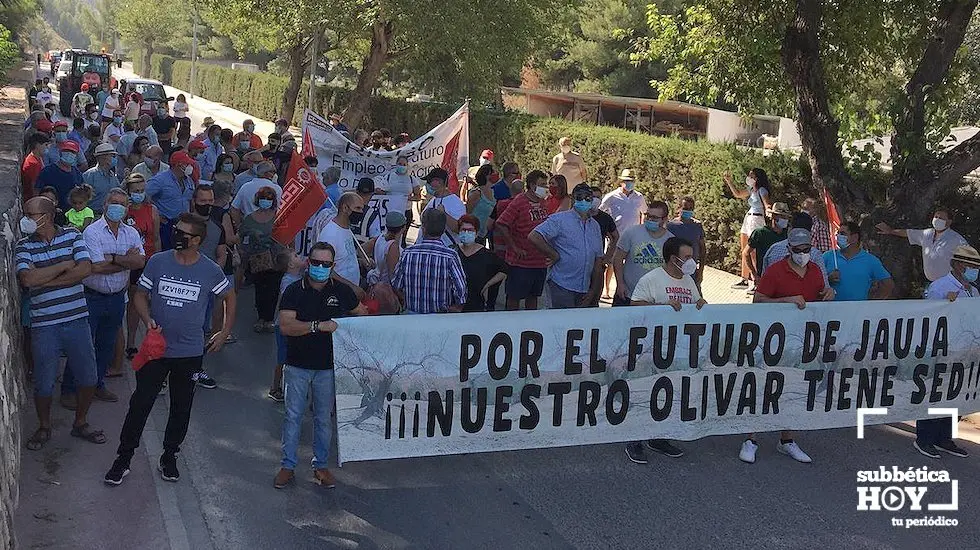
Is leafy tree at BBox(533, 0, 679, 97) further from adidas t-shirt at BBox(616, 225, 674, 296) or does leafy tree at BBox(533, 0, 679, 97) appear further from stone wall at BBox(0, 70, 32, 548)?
stone wall at BBox(0, 70, 32, 548)

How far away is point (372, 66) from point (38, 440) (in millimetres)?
24295

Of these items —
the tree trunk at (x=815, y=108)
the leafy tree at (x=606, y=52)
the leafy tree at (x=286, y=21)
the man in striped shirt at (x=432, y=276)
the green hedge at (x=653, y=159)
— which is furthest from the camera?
the leafy tree at (x=606, y=52)

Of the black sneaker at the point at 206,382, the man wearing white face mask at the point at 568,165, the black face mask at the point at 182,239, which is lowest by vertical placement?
the black sneaker at the point at 206,382

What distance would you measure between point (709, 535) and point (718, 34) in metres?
8.90

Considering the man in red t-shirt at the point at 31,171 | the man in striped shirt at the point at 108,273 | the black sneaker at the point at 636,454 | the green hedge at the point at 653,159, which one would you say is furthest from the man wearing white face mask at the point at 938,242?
the man in red t-shirt at the point at 31,171

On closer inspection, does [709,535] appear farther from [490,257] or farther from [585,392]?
[490,257]

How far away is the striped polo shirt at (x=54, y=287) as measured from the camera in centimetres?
760

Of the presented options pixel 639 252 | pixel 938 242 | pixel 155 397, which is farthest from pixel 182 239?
pixel 938 242

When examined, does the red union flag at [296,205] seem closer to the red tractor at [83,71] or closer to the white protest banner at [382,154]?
the white protest banner at [382,154]

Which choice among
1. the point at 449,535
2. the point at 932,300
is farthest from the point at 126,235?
the point at 932,300

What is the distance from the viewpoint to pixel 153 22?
83875 mm

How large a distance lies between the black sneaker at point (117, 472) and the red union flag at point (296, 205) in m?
4.07

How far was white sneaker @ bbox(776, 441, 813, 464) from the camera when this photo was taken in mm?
8594

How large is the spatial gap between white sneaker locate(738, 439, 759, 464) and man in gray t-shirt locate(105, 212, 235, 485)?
409 cm
